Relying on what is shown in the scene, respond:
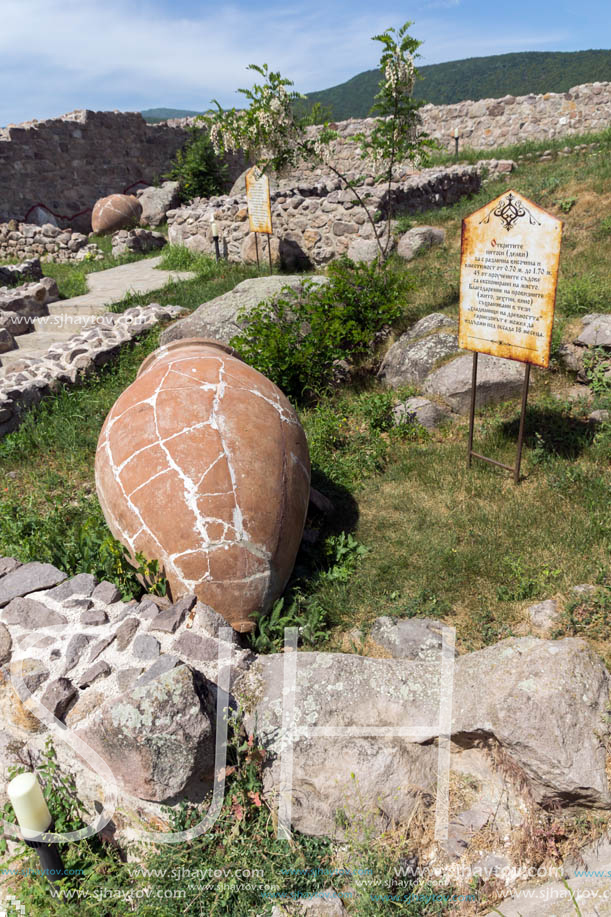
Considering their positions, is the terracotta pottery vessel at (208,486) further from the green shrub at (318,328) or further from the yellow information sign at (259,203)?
the yellow information sign at (259,203)

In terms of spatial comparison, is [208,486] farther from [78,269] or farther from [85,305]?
[78,269]

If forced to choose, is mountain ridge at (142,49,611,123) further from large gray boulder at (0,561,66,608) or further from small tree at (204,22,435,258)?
large gray boulder at (0,561,66,608)

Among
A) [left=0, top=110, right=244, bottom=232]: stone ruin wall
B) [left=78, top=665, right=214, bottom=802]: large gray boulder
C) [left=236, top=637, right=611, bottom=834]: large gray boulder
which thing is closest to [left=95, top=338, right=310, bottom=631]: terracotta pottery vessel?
[left=236, top=637, right=611, bottom=834]: large gray boulder

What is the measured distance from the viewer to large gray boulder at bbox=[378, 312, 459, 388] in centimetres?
634

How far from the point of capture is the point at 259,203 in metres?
10.6

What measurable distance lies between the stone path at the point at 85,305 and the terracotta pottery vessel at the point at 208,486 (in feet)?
16.0

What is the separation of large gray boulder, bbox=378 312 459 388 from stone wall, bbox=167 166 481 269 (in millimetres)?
4643

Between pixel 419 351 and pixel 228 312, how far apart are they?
95.6 inches

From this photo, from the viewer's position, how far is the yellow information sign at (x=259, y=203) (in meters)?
10.5

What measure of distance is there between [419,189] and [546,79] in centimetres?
5390

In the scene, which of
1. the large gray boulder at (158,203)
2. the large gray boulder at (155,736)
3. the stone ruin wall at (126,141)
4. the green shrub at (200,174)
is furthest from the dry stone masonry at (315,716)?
the stone ruin wall at (126,141)

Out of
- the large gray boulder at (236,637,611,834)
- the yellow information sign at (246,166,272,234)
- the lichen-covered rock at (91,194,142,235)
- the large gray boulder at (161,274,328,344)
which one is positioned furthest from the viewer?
the lichen-covered rock at (91,194,142,235)

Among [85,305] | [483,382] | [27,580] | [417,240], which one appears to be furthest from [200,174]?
[27,580]

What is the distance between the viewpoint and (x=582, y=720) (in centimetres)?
271
